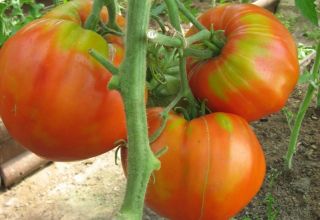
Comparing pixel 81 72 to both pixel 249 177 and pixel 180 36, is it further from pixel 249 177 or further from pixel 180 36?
pixel 249 177

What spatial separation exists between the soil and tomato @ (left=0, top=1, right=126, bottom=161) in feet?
4.07

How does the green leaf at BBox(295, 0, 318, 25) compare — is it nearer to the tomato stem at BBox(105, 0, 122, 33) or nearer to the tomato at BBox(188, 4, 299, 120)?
the tomato at BBox(188, 4, 299, 120)

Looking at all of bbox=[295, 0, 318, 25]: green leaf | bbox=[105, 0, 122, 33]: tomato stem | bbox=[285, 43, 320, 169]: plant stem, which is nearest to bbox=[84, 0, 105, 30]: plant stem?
bbox=[105, 0, 122, 33]: tomato stem

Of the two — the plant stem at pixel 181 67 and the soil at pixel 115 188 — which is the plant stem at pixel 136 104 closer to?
the plant stem at pixel 181 67

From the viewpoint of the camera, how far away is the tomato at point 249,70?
2.39 feet

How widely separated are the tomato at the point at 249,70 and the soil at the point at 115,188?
110cm

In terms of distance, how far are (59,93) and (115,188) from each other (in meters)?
1.48

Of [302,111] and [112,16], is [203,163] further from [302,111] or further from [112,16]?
[302,111]

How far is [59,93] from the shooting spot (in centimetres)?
63

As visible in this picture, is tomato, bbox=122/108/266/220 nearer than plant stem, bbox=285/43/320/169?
Yes

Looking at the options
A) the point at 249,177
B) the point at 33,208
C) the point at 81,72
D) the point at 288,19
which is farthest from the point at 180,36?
the point at 288,19

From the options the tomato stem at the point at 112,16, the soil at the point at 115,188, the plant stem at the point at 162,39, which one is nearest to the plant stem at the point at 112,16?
the tomato stem at the point at 112,16

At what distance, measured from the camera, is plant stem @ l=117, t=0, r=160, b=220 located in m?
0.51

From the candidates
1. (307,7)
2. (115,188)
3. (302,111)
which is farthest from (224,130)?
(115,188)
